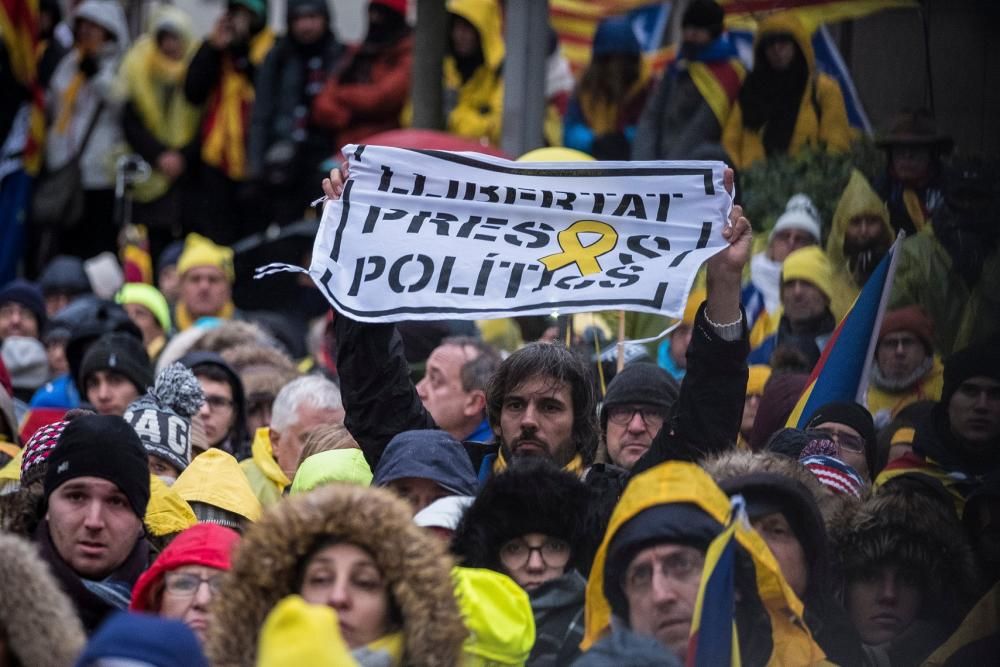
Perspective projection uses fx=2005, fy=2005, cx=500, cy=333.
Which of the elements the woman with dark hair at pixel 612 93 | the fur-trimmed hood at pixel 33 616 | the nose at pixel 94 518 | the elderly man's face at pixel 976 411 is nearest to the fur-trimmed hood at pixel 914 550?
the elderly man's face at pixel 976 411

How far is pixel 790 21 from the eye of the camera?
9.39 metres

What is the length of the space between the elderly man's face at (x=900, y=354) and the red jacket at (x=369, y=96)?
5636 millimetres

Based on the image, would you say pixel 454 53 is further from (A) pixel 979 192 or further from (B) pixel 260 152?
(A) pixel 979 192

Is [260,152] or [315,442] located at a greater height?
[260,152]

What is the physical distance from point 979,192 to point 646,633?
341 cm

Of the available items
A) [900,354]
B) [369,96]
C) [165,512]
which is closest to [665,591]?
[165,512]

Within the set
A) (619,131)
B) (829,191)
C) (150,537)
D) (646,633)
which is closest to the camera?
(646,633)

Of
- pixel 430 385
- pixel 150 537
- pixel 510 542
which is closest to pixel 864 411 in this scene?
pixel 430 385

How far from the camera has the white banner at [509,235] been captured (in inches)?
251

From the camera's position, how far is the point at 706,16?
10047 millimetres

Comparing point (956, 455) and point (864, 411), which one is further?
point (864, 411)

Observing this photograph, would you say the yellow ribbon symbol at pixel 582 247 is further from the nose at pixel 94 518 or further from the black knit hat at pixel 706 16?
the black knit hat at pixel 706 16

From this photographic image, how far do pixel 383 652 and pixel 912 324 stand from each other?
3.87 metres

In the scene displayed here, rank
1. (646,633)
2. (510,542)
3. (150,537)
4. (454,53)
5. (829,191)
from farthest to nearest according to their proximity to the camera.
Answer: (454,53) < (829,191) < (150,537) < (510,542) < (646,633)
